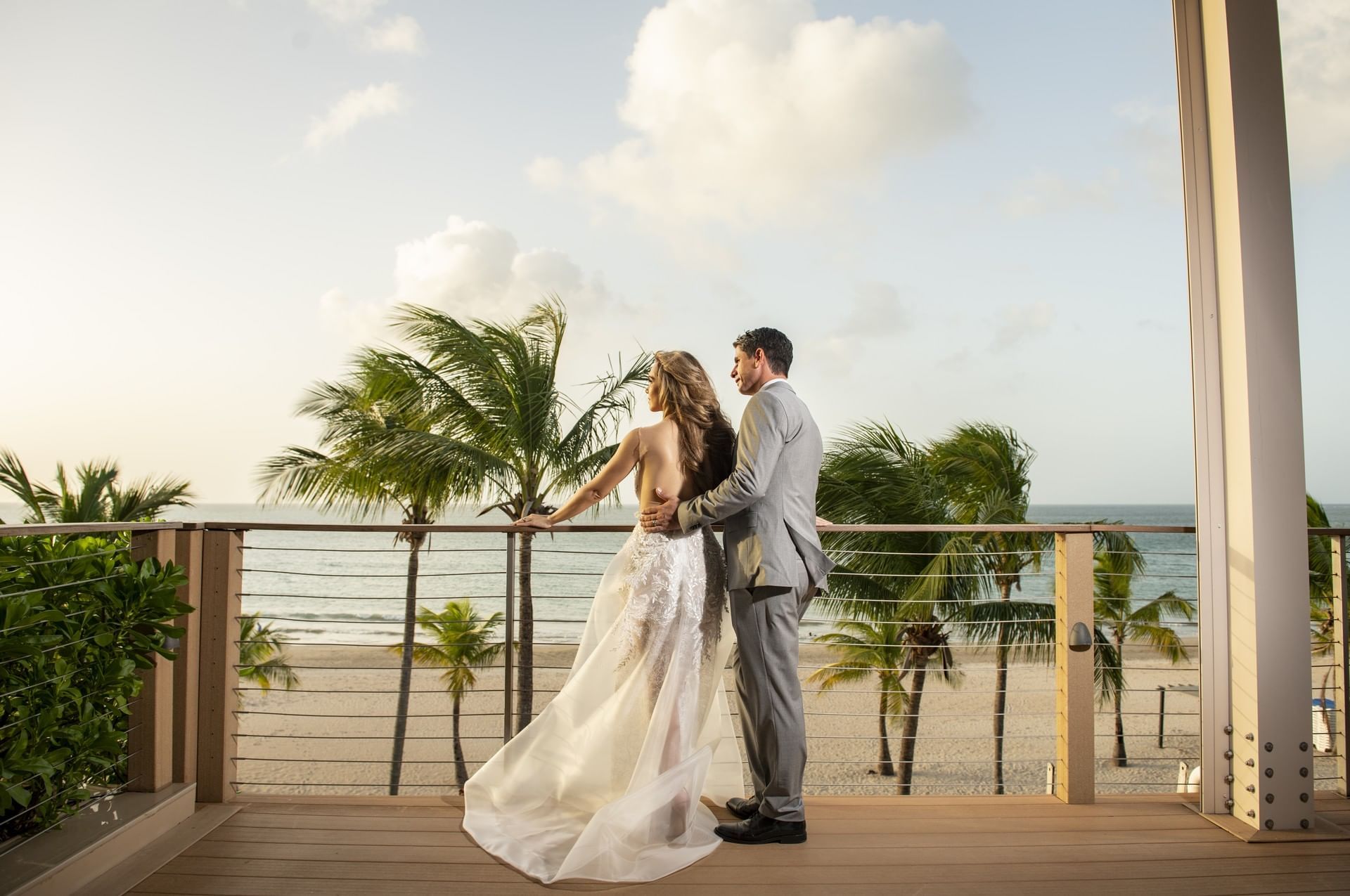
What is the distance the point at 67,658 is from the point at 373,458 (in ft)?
28.8

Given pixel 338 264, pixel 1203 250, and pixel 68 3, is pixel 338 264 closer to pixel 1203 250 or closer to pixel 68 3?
pixel 68 3

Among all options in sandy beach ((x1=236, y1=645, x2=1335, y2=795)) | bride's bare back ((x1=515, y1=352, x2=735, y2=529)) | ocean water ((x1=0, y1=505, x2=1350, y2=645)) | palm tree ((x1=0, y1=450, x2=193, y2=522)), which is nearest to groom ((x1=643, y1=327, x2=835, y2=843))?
bride's bare back ((x1=515, y1=352, x2=735, y2=529))

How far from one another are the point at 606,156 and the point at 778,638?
110ft

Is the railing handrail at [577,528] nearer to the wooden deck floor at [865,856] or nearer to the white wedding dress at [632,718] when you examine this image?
the white wedding dress at [632,718]

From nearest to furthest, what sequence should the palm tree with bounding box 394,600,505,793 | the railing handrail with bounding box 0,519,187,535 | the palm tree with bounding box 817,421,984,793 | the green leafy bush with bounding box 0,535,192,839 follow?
1. the railing handrail with bounding box 0,519,187,535
2. the green leafy bush with bounding box 0,535,192,839
3. the palm tree with bounding box 817,421,984,793
4. the palm tree with bounding box 394,600,505,793

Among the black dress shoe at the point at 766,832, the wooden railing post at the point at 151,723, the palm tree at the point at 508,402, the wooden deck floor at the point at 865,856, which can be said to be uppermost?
the palm tree at the point at 508,402

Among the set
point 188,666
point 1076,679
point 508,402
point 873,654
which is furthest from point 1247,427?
point 873,654

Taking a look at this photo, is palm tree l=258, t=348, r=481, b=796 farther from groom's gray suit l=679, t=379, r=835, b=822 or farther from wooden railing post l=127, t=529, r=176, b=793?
groom's gray suit l=679, t=379, r=835, b=822

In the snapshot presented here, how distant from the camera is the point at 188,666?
9.41 feet

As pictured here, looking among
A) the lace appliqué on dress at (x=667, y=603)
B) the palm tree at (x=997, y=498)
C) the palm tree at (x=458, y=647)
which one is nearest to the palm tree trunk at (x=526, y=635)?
the palm tree at (x=458, y=647)

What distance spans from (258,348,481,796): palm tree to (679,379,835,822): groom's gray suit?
8586mm

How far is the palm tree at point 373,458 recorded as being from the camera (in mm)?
10742

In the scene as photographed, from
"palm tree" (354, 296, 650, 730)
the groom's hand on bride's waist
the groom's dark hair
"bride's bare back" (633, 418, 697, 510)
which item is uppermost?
"palm tree" (354, 296, 650, 730)

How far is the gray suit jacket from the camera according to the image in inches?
95.8
